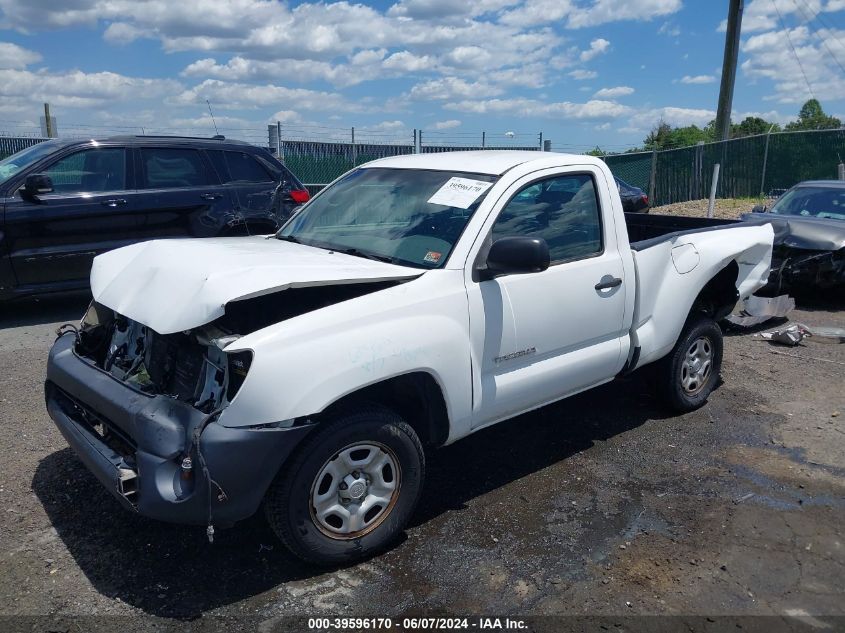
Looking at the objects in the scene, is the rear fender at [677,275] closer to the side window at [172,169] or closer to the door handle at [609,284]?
the door handle at [609,284]

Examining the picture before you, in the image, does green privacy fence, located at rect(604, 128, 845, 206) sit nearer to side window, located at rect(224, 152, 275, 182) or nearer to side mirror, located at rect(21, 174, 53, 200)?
side window, located at rect(224, 152, 275, 182)

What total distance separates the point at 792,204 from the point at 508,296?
7.85 metres

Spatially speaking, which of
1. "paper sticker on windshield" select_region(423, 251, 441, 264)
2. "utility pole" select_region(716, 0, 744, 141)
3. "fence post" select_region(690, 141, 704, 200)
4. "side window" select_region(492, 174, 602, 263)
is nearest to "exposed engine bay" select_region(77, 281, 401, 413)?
"paper sticker on windshield" select_region(423, 251, 441, 264)

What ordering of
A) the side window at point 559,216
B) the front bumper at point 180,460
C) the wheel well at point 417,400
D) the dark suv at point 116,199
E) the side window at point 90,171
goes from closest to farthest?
the front bumper at point 180,460
the wheel well at point 417,400
the side window at point 559,216
the dark suv at point 116,199
the side window at point 90,171

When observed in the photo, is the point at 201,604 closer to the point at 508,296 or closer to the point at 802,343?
the point at 508,296

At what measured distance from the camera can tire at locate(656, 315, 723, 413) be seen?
5.46 metres

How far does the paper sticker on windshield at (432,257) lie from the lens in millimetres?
3967

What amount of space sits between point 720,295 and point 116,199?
6021 millimetres

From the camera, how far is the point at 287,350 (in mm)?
3195

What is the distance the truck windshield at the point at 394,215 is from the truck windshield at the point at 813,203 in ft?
23.6

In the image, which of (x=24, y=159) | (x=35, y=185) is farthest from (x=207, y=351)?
(x=24, y=159)

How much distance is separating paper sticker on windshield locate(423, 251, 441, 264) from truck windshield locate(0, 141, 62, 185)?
5672mm

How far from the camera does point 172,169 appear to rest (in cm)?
850

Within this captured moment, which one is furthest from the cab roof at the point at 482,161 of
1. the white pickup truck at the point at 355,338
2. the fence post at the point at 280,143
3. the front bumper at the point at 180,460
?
the fence post at the point at 280,143
